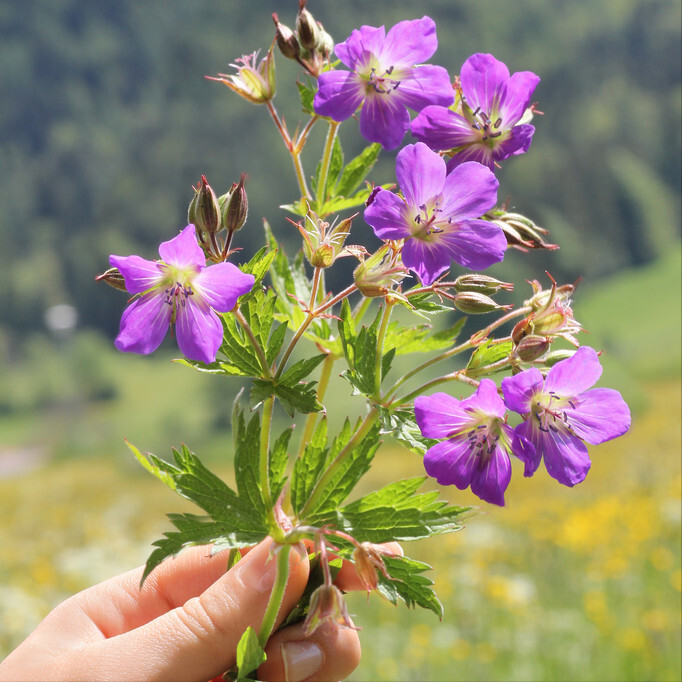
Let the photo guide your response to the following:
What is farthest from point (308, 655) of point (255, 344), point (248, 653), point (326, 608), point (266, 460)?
point (255, 344)

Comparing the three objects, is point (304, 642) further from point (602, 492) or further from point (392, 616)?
point (602, 492)

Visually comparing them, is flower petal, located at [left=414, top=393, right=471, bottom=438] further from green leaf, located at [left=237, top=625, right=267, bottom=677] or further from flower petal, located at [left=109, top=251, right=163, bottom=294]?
green leaf, located at [left=237, top=625, right=267, bottom=677]

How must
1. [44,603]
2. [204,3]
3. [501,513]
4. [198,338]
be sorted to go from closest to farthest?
[198,338] → [44,603] → [501,513] → [204,3]

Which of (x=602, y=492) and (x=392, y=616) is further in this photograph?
(x=602, y=492)

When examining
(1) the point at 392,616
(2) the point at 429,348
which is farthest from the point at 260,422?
(1) the point at 392,616

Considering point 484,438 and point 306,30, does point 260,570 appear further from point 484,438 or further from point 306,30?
point 306,30

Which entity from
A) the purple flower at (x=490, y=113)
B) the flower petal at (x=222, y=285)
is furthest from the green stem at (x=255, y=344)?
the purple flower at (x=490, y=113)
